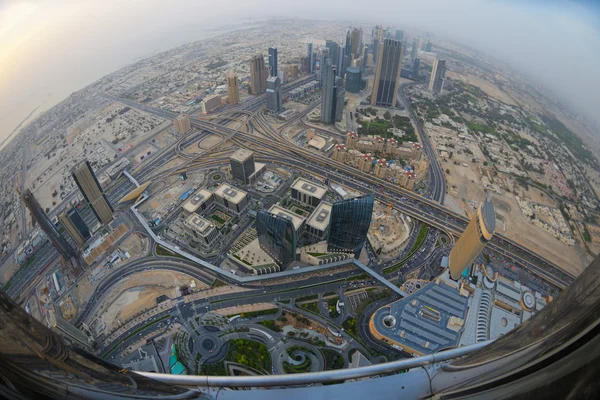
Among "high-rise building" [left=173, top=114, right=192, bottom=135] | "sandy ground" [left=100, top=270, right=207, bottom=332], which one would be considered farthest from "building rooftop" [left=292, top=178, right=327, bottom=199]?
"high-rise building" [left=173, top=114, right=192, bottom=135]

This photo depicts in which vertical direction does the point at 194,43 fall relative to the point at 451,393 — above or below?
below

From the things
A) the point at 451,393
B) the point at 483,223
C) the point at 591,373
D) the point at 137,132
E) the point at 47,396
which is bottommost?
the point at 137,132

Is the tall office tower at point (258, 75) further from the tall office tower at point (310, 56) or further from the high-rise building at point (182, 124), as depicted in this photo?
the high-rise building at point (182, 124)

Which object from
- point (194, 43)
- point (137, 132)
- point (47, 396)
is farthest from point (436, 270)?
point (194, 43)

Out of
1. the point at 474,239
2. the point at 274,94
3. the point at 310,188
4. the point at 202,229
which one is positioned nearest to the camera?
the point at 474,239

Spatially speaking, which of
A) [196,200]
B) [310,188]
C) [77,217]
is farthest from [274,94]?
[77,217]

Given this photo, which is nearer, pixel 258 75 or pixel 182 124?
pixel 182 124

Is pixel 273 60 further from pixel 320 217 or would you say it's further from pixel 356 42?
pixel 320 217

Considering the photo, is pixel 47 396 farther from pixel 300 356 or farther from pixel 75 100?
pixel 75 100

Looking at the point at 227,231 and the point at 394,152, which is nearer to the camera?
the point at 227,231
